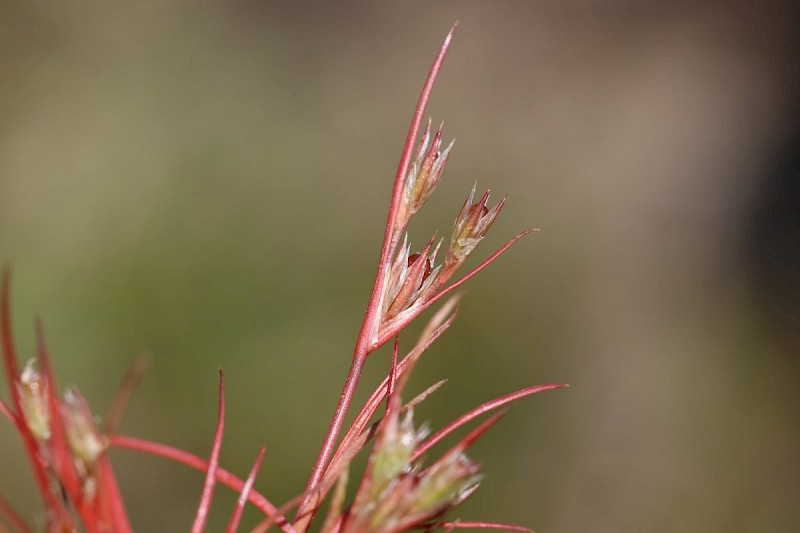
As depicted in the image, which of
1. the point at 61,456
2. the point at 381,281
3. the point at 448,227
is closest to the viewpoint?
the point at 61,456

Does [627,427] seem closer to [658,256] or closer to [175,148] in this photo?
[658,256]

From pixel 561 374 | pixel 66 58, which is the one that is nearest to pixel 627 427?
pixel 561 374

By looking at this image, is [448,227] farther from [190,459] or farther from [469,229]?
[190,459]

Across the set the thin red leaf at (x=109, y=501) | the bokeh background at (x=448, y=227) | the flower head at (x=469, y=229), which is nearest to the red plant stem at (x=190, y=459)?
the thin red leaf at (x=109, y=501)

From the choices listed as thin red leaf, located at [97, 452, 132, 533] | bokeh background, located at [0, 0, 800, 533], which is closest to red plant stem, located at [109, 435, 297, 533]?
thin red leaf, located at [97, 452, 132, 533]

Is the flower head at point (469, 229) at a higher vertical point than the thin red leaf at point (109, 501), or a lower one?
higher

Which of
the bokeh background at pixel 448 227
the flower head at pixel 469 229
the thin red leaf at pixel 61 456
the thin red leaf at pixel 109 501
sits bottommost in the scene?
the bokeh background at pixel 448 227

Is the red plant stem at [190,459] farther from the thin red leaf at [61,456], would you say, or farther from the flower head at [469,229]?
the flower head at [469,229]

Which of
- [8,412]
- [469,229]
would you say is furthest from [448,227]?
[8,412]

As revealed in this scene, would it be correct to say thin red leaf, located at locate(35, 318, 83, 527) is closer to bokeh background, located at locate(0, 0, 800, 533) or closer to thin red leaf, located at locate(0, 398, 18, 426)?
thin red leaf, located at locate(0, 398, 18, 426)
